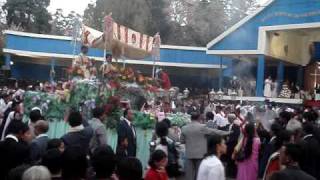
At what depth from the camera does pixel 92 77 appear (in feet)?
42.3

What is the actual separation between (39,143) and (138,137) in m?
4.99

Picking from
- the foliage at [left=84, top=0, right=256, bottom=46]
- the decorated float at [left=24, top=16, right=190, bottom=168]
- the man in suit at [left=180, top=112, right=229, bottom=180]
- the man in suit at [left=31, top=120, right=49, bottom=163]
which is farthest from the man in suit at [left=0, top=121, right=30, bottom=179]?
the foliage at [left=84, top=0, right=256, bottom=46]

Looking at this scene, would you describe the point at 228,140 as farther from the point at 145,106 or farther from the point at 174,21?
the point at 174,21

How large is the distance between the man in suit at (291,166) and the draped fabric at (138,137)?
20.3 feet

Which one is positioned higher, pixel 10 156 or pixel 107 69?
pixel 107 69

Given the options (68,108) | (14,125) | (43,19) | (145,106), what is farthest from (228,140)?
(43,19)

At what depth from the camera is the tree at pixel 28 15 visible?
50.7 meters

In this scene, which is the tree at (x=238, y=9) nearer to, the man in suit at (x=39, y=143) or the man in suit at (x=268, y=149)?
the man in suit at (x=268, y=149)

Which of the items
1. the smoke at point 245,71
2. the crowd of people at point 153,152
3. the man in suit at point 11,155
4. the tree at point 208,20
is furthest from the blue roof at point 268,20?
the man in suit at point 11,155

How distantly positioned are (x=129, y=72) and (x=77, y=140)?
19.9ft

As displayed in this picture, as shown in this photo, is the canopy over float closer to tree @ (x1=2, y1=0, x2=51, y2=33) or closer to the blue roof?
Result: the blue roof

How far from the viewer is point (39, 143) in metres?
6.73

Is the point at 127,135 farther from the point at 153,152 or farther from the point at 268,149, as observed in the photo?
the point at 153,152

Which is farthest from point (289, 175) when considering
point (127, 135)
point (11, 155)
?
point (127, 135)
